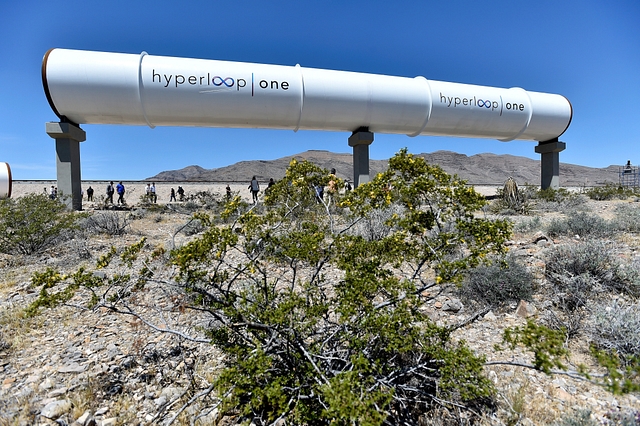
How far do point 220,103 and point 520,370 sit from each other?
28.7 ft

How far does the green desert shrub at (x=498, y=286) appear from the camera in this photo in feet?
11.1

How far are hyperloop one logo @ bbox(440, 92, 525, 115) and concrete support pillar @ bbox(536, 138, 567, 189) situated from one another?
2828 mm

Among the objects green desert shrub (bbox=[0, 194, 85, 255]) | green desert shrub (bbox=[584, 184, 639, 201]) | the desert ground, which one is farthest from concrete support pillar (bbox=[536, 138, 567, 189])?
green desert shrub (bbox=[0, 194, 85, 255])

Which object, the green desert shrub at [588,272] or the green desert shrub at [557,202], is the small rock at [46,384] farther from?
the green desert shrub at [557,202]

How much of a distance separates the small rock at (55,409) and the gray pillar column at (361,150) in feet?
29.9

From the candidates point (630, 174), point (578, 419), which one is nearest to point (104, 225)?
point (578, 419)

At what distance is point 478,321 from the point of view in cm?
311

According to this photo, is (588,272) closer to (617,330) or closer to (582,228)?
(617,330)

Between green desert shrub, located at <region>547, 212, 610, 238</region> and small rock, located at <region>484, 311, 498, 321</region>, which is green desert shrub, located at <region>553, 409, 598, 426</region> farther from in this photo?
green desert shrub, located at <region>547, 212, 610, 238</region>

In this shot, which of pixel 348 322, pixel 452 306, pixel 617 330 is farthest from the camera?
pixel 452 306

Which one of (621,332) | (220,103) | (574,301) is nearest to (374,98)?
(220,103)

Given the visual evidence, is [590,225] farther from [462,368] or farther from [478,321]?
[462,368]

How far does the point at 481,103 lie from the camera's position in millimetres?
10867

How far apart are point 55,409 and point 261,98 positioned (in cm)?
826
